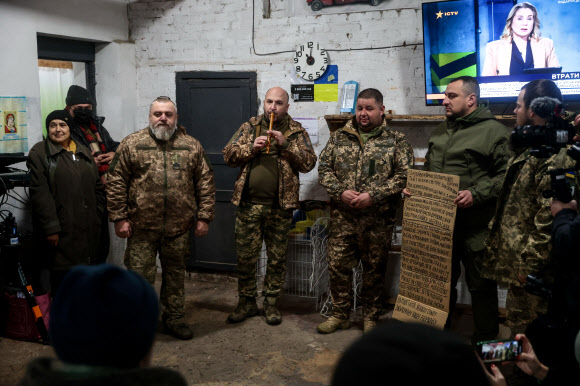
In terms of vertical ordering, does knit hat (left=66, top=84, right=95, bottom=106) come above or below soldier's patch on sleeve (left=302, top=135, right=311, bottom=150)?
above

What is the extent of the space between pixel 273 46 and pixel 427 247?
2.37m

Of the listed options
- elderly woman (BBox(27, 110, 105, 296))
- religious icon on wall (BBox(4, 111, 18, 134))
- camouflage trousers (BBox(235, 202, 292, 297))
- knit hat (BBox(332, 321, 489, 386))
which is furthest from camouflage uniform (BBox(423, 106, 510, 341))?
religious icon on wall (BBox(4, 111, 18, 134))

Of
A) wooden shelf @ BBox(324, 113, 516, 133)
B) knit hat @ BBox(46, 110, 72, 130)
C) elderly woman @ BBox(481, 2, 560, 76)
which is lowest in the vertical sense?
wooden shelf @ BBox(324, 113, 516, 133)

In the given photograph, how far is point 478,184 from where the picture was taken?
3.50 m

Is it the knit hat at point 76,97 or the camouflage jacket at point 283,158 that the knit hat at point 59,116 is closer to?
the knit hat at point 76,97

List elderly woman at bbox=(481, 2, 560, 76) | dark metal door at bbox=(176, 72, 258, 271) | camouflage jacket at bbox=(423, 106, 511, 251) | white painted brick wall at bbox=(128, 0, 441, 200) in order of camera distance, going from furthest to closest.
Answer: dark metal door at bbox=(176, 72, 258, 271) → white painted brick wall at bbox=(128, 0, 441, 200) → elderly woman at bbox=(481, 2, 560, 76) → camouflage jacket at bbox=(423, 106, 511, 251)

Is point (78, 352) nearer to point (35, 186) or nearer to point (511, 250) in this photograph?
point (511, 250)

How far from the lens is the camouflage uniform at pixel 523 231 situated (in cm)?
271

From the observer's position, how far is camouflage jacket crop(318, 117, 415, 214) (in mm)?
3912

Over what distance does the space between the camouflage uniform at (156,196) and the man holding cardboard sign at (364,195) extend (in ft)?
3.20

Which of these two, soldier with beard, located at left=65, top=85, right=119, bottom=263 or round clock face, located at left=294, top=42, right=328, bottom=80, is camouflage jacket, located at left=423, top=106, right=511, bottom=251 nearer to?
round clock face, located at left=294, top=42, right=328, bottom=80

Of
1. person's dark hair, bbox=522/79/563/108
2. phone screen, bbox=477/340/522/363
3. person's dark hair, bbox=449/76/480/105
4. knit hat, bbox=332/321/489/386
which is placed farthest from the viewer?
person's dark hair, bbox=449/76/480/105

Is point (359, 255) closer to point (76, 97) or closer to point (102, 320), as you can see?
point (76, 97)

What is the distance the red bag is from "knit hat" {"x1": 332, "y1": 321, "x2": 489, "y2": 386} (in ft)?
11.3
